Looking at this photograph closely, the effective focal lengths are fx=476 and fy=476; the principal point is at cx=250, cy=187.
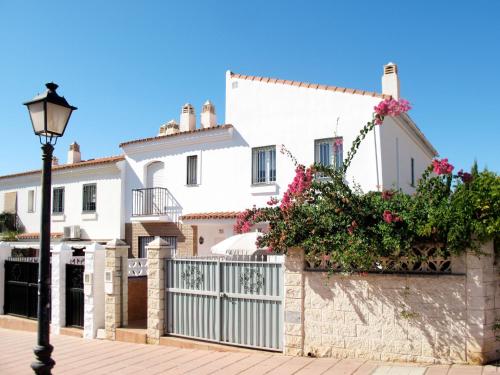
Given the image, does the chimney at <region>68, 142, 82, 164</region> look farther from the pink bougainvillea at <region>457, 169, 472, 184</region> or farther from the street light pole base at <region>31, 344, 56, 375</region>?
the pink bougainvillea at <region>457, 169, 472, 184</region>

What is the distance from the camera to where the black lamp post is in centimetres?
575

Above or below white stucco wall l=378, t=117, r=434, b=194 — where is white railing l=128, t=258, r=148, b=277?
below

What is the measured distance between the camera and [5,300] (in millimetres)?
13820

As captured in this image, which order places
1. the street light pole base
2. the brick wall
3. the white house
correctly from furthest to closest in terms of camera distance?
the brick wall → the white house → the street light pole base

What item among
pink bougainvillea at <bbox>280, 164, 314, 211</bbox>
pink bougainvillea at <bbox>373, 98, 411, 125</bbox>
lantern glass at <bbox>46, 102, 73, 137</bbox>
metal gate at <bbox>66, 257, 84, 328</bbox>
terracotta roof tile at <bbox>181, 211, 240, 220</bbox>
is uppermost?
pink bougainvillea at <bbox>373, 98, 411, 125</bbox>

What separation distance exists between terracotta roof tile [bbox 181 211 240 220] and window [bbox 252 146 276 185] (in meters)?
1.51

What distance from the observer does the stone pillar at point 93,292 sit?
10.7 m

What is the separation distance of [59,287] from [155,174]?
10588mm

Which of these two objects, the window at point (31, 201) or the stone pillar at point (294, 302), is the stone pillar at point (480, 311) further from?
the window at point (31, 201)

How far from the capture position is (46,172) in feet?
19.7

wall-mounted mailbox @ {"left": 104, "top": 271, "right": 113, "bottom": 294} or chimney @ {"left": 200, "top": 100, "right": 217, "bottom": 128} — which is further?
chimney @ {"left": 200, "top": 100, "right": 217, "bottom": 128}

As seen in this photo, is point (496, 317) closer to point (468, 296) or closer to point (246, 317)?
point (468, 296)

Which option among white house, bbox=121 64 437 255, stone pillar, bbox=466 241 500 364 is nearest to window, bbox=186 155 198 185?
white house, bbox=121 64 437 255

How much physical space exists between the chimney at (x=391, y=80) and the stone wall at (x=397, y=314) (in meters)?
11.6
